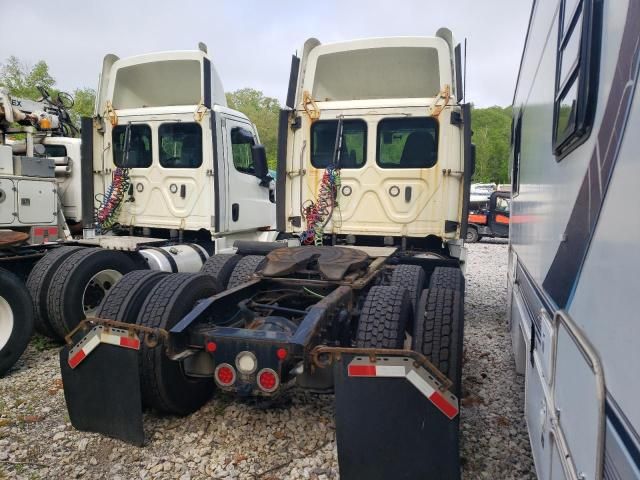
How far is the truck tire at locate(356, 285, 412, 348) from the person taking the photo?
303 cm

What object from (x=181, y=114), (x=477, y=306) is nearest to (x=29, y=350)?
(x=181, y=114)

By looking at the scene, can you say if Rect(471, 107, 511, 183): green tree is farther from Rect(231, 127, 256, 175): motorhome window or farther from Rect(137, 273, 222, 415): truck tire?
Rect(137, 273, 222, 415): truck tire

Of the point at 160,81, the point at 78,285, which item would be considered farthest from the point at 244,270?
the point at 160,81

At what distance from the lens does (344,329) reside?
3629mm

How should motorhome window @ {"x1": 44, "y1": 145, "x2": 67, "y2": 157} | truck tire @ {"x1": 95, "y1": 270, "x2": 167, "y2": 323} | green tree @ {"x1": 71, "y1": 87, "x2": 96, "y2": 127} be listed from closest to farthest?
truck tire @ {"x1": 95, "y1": 270, "x2": 167, "y2": 323} < motorhome window @ {"x1": 44, "y1": 145, "x2": 67, "y2": 157} < green tree @ {"x1": 71, "y1": 87, "x2": 96, "y2": 127}

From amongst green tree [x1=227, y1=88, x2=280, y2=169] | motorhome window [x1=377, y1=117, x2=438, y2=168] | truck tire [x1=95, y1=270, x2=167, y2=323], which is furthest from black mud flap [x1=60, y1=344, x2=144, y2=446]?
green tree [x1=227, y1=88, x2=280, y2=169]

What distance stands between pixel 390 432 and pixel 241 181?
5379mm

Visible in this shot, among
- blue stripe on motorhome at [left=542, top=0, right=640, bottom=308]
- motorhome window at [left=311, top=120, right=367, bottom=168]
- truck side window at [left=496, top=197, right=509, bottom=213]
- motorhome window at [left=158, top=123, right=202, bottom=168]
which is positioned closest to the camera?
blue stripe on motorhome at [left=542, top=0, right=640, bottom=308]

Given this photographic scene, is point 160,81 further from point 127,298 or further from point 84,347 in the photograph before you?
point 84,347

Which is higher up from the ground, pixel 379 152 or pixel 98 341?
pixel 379 152

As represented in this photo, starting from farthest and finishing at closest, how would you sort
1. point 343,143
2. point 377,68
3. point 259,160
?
point 259,160
point 377,68
point 343,143

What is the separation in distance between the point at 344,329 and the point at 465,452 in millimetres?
1143

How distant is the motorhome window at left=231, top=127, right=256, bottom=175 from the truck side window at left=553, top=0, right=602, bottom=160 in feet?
17.4

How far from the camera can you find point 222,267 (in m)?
4.87
